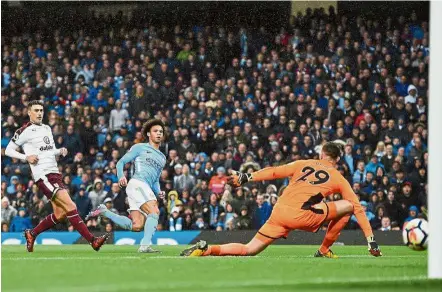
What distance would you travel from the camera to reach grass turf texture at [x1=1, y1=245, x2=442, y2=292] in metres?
8.36

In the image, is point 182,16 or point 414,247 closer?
point 414,247

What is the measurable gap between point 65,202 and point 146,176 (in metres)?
1.14

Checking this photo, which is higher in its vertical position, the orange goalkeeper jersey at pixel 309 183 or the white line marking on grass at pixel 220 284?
the orange goalkeeper jersey at pixel 309 183

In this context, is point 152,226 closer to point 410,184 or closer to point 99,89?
point 410,184

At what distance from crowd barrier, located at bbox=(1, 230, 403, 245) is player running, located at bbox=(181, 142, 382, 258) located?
292 inches

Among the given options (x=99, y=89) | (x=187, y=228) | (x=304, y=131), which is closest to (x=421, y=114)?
(x=304, y=131)

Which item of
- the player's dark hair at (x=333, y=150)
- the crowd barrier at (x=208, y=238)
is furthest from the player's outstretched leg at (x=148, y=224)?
the crowd barrier at (x=208, y=238)

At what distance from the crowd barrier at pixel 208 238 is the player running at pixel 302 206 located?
742cm

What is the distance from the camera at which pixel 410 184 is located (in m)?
20.9

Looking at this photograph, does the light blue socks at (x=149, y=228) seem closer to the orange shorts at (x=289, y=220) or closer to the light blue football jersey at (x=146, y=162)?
the light blue football jersey at (x=146, y=162)

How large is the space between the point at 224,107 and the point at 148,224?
10.4 metres

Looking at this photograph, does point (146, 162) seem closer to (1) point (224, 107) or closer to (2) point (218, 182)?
(2) point (218, 182)

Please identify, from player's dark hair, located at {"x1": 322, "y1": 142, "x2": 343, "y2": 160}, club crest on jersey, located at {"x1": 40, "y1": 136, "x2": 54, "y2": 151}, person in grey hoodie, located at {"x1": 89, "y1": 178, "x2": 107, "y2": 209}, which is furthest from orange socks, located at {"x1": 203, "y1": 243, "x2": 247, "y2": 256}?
person in grey hoodie, located at {"x1": 89, "y1": 178, "x2": 107, "y2": 209}

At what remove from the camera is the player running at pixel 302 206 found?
1191 centimetres
